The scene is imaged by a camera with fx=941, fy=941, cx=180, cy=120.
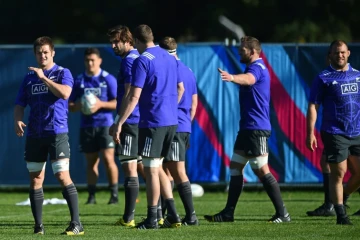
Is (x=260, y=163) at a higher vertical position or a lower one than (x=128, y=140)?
lower

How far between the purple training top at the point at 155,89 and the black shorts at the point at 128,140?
825mm

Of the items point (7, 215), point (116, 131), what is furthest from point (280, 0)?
point (116, 131)

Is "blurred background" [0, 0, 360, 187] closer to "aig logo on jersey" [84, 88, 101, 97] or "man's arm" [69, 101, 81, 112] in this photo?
"aig logo on jersey" [84, 88, 101, 97]

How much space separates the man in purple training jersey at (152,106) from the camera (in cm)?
991

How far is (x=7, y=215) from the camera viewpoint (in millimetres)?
12570

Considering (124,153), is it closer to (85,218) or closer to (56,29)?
(85,218)

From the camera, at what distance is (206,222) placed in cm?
1127

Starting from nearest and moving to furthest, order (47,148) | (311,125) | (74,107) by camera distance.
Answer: (47,148), (311,125), (74,107)

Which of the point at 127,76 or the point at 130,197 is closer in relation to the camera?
the point at 127,76

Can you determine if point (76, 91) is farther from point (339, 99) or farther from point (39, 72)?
point (339, 99)

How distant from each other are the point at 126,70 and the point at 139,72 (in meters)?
0.80

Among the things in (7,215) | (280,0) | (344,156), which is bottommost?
(7,215)

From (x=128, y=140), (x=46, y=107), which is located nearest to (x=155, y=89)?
(x=128, y=140)

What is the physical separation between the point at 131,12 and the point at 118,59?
11.2m
